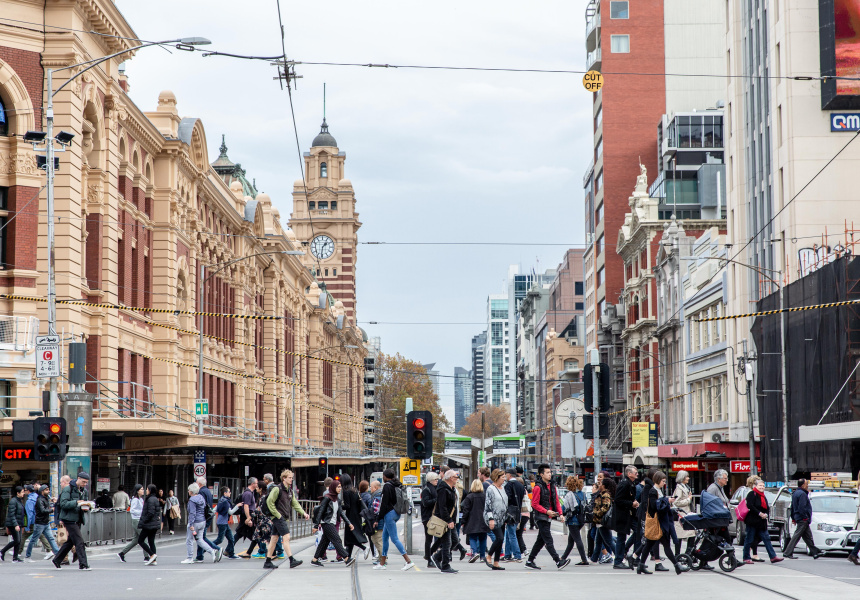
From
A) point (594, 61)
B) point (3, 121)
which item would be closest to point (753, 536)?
point (3, 121)

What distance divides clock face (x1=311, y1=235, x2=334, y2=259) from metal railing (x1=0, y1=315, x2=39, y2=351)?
9931 cm

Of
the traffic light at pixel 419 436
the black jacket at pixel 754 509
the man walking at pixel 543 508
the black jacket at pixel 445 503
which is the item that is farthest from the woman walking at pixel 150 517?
the black jacket at pixel 754 509

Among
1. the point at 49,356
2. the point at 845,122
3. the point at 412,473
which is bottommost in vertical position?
the point at 412,473

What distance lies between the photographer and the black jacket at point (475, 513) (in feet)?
64.0

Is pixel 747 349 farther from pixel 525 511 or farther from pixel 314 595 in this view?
pixel 314 595

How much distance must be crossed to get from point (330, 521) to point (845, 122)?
32843mm

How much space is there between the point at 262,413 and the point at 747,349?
2923cm

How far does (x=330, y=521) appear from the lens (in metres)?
21.0

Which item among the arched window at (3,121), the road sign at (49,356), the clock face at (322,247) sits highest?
the clock face at (322,247)

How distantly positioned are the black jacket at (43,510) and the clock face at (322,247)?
360 feet

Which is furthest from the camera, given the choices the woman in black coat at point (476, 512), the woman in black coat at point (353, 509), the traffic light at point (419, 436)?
the traffic light at point (419, 436)

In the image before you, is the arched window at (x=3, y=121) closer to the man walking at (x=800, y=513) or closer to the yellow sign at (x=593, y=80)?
the yellow sign at (x=593, y=80)

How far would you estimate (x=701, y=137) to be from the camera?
82312 millimetres

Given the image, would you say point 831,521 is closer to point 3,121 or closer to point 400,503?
point 400,503
